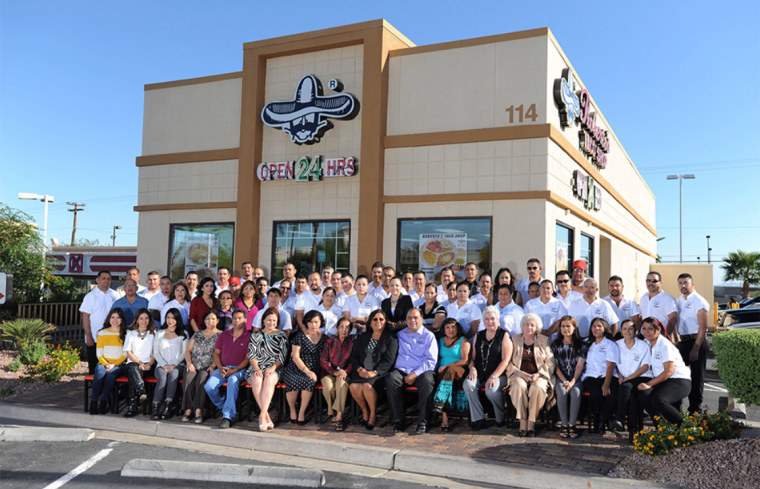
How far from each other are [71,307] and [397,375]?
12708 mm

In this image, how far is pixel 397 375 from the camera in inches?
294

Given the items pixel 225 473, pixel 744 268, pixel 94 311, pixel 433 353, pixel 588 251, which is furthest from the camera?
pixel 744 268

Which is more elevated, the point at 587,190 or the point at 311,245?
the point at 587,190

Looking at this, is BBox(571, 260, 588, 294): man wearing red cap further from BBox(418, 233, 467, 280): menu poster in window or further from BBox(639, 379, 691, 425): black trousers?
BBox(418, 233, 467, 280): menu poster in window

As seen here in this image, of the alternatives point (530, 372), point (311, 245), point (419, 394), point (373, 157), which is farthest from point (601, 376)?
point (311, 245)

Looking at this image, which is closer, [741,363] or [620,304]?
[741,363]

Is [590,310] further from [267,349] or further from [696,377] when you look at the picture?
[267,349]

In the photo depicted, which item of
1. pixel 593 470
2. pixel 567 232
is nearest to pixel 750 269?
pixel 567 232

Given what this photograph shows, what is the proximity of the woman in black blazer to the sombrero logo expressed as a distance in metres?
6.59

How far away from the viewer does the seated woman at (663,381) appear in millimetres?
6590

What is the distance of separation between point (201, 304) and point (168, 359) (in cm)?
102

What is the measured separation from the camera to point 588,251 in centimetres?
1700

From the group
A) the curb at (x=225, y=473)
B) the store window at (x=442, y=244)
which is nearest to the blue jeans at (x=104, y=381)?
the curb at (x=225, y=473)

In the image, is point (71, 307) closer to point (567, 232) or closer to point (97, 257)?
point (567, 232)
